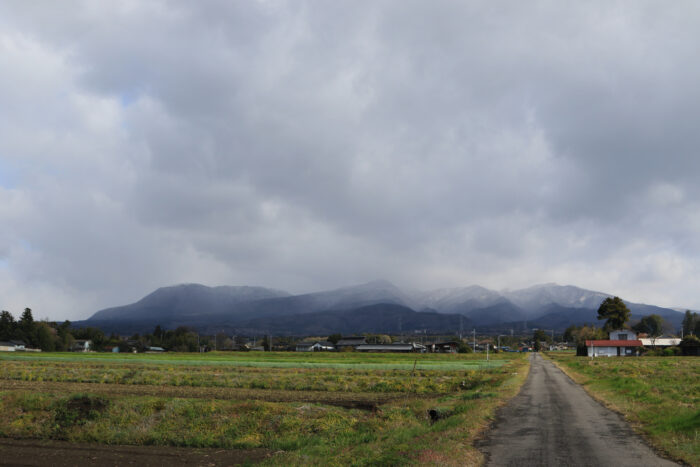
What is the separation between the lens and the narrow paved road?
14156 millimetres

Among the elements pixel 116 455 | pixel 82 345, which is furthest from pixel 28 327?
pixel 116 455

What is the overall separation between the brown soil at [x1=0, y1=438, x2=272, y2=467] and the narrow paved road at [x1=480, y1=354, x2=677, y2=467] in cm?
934

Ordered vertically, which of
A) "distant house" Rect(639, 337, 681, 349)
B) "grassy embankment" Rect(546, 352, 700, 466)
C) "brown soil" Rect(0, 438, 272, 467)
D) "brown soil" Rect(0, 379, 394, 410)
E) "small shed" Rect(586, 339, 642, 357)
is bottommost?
"distant house" Rect(639, 337, 681, 349)

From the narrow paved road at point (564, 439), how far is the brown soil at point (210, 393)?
1162cm

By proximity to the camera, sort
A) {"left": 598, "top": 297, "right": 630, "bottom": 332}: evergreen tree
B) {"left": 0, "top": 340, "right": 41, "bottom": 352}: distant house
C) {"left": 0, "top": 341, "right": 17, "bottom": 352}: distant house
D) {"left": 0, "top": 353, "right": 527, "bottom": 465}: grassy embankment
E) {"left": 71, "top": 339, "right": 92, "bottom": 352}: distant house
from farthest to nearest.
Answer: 1. {"left": 71, "top": 339, "right": 92, "bottom": 352}: distant house
2. {"left": 598, "top": 297, "right": 630, "bottom": 332}: evergreen tree
3. {"left": 0, "top": 340, "right": 41, "bottom": 352}: distant house
4. {"left": 0, "top": 341, "right": 17, "bottom": 352}: distant house
5. {"left": 0, "top": 353, "right": 527, "bottom": 465}: grassy embankment

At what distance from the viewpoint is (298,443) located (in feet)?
66.9

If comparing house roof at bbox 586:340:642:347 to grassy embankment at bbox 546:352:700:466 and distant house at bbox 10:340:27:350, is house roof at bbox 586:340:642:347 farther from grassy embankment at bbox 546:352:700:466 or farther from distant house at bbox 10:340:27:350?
distant house at bbox 10:340:27:350

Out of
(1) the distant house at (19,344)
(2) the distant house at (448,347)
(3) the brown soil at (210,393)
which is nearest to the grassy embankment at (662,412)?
(3) the brown soil at (210,393)

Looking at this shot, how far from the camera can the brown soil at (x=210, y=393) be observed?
35250 millimetres

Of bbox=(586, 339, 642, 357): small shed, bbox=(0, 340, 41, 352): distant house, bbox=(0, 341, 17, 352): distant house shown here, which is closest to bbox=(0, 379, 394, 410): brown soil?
bbox=(586, 339, 642, 357): small shed

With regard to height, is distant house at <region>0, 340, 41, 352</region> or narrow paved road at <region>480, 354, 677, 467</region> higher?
narrow paved road at <region>480, 354, 677, 467</region>

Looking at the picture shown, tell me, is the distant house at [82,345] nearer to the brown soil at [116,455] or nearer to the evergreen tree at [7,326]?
the evergreen tree at [7,326]

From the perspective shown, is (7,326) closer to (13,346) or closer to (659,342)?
(13,346)

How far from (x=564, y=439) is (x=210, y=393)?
28737mm
